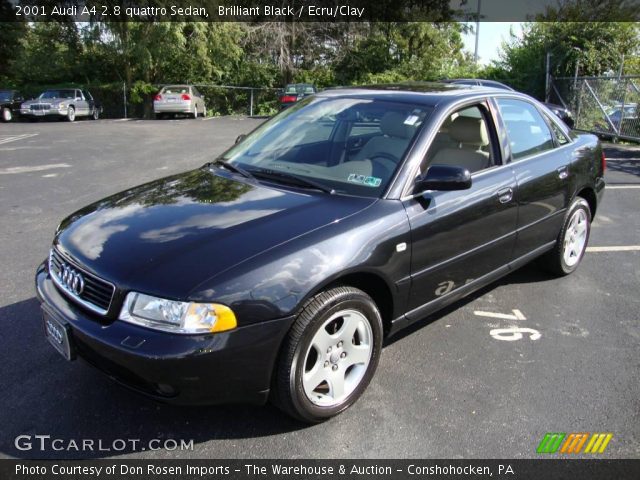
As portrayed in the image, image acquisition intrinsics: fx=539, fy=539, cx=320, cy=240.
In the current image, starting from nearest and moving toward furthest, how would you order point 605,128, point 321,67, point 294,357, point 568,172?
point 294,357, point 568,172, point 605,128, point 321,67

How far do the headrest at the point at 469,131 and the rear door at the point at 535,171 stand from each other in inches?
8.9

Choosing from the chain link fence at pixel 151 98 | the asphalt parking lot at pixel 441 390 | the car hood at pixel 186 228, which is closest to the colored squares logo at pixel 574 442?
the asphalt parking lot at pixel 441 390

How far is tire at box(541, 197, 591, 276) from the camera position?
180 inches

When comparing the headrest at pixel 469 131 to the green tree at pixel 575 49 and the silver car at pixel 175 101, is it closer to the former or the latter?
the green tree at pixel 575 49

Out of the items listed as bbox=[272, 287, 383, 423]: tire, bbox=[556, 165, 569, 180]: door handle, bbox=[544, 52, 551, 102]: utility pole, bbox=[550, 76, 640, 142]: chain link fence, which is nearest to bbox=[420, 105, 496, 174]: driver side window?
bbox=[556, 165, 569, 180]: door handle

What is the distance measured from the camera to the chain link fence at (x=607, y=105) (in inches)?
562

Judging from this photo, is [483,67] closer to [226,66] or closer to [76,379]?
[226,66]

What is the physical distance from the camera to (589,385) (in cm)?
317

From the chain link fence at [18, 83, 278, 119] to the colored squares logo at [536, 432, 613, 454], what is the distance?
27.6 metres

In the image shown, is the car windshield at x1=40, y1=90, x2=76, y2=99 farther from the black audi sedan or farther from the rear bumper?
the black audi sedan

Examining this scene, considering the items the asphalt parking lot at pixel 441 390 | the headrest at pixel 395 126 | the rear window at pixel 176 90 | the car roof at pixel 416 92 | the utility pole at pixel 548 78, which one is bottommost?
the asphalt parking lot at pixel 441 390

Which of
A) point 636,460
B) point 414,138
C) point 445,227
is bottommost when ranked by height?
point 636,460

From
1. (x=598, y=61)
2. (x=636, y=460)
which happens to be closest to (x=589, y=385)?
(x=636, y=460)

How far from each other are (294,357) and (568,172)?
3.05m
